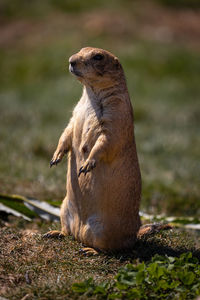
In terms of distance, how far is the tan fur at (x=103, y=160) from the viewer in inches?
154

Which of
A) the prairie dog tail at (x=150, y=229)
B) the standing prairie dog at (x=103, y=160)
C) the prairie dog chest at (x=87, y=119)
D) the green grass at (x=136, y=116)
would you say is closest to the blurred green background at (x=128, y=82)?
the green grass at (x=136, y=116)

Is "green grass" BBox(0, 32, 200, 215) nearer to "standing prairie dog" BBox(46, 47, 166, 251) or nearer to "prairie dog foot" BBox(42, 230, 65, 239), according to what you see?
"prairie dog foot" BBox(42, 230, 65, 239)

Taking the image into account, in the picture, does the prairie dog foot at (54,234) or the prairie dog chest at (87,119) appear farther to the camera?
the prairie dog foot at (54,234)

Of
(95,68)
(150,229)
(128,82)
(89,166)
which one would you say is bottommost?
(128,82)

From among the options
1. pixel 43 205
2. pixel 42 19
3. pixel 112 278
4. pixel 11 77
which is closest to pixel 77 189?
pixel 112 278

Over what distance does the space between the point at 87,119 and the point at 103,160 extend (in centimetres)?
39

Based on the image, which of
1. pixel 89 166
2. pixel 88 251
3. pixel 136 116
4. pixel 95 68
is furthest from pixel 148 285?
pixel 136 116

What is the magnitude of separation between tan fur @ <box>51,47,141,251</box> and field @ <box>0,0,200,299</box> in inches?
8.6

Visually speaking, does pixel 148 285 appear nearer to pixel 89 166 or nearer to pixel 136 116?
pixel 89 166

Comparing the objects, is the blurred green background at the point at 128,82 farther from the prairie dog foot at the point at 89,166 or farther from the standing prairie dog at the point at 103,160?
the prairie dog foot at the point at 89,166

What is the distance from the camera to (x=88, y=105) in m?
4.10

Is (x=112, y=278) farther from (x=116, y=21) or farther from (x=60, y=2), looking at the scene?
(x=60, y=2)

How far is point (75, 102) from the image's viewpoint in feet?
42.8

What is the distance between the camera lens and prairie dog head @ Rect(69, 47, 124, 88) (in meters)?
3.95
